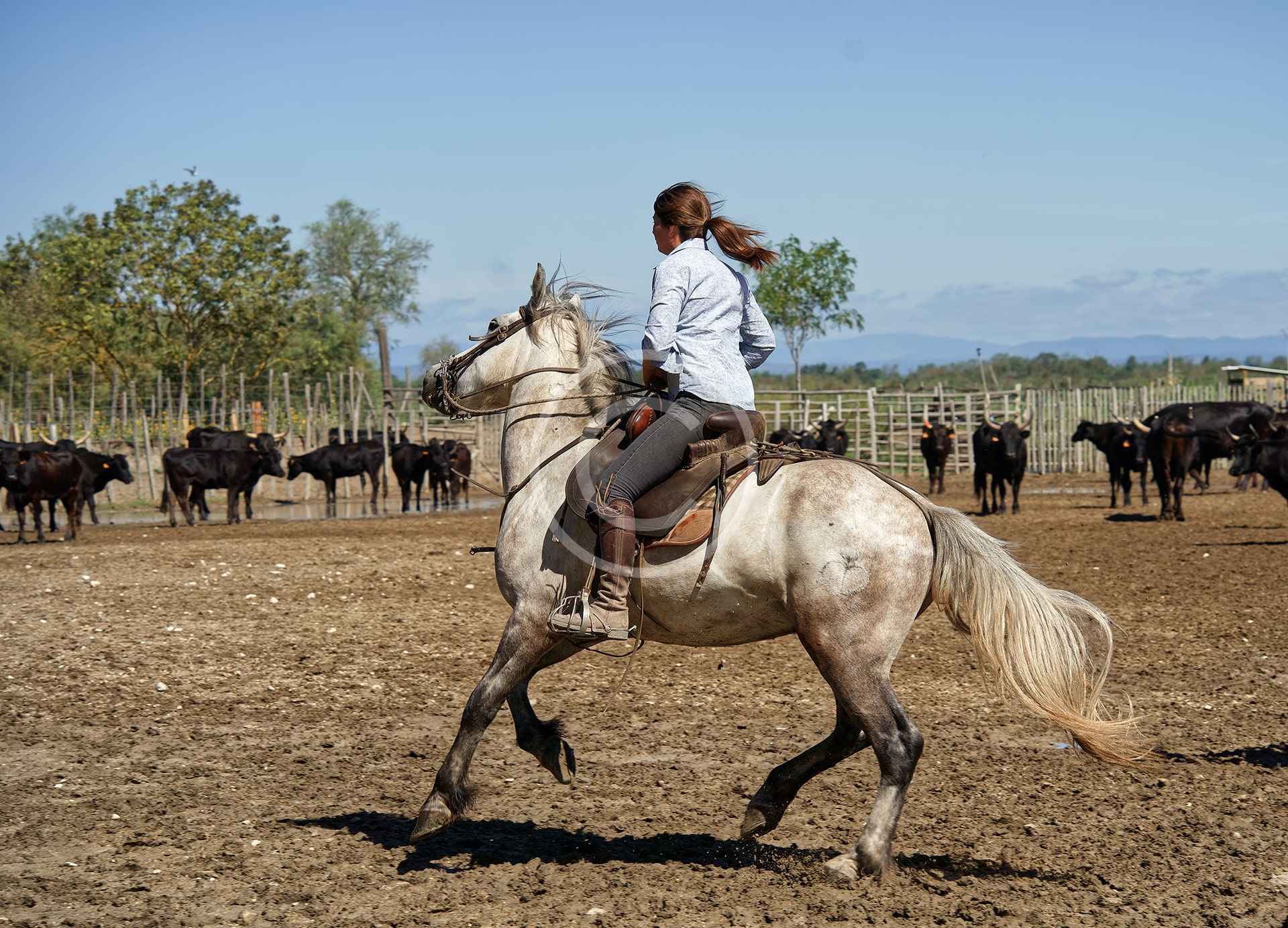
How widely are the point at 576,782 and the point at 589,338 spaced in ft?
7.50

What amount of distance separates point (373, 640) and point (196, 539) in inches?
373

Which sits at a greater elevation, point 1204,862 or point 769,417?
point 769,417

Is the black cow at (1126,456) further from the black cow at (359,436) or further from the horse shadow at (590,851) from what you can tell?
the horse shadow at (590,851)

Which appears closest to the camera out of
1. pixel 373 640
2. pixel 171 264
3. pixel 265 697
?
pixel 265 697

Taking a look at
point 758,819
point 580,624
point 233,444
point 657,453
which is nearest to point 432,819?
point 580,624

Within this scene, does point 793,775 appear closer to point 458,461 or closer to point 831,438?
point 831,438

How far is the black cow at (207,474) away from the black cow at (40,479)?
2704 millimetres

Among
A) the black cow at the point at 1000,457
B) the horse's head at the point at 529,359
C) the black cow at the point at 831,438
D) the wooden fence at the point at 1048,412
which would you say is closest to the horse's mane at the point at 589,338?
the horse's head at the point at 529,359

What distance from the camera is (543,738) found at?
5207mm

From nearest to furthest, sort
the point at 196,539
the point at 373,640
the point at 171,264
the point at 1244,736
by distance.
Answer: the point at 1244,736 → the point at 373,640 → the point at 196,539 → the point at 171,264

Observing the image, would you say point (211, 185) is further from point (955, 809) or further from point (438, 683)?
point (955, 809)

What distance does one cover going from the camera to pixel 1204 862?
4.77 meters

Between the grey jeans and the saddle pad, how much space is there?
18cm

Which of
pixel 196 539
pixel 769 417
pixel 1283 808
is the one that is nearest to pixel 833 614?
pixel 1283 808
